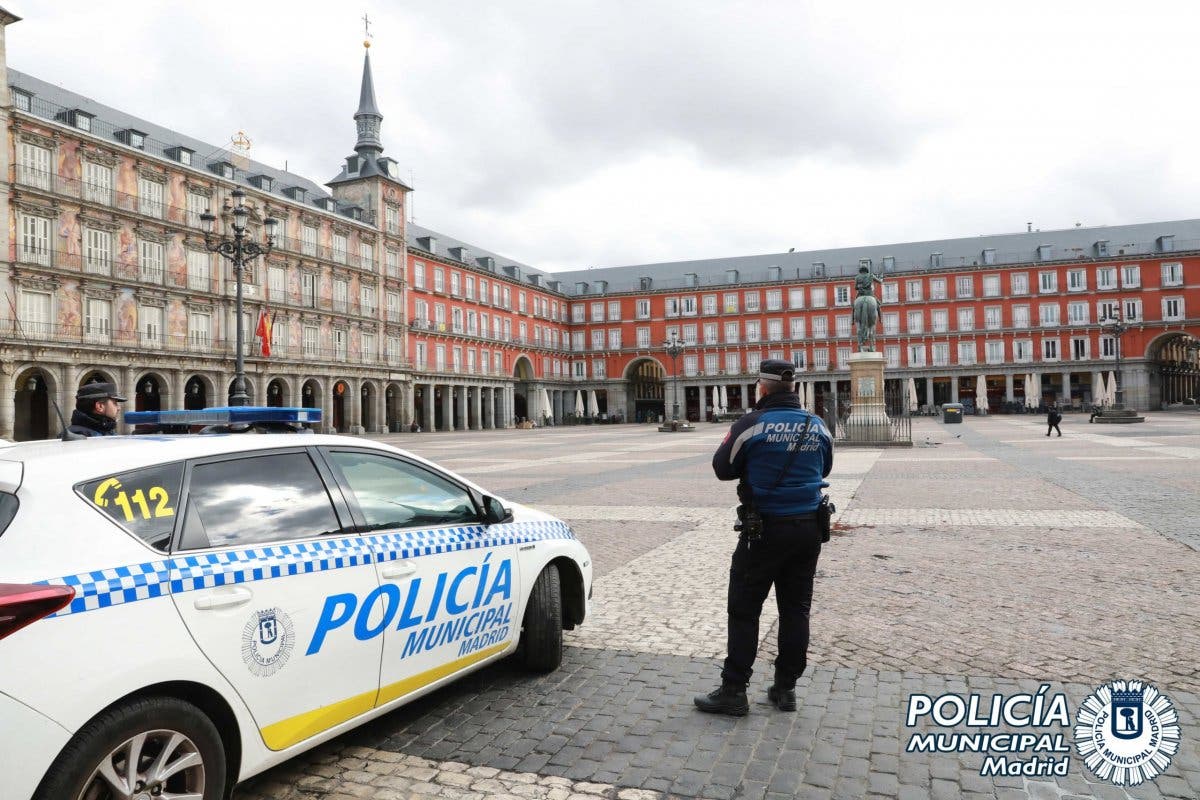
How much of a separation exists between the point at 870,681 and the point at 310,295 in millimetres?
46874

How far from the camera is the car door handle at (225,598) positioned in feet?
8.84

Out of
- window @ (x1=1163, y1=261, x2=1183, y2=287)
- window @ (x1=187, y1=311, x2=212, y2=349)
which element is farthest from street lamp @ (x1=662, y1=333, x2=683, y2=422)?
window @ (x1=1163, y1=261, x2=1183, y2=287)

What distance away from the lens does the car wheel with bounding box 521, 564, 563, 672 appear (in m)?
4.45

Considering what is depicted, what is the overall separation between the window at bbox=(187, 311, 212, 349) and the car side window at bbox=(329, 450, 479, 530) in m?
39.8

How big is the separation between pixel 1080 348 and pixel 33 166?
235 feet

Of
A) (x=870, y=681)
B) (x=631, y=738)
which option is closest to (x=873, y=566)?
(x=870, y=681)

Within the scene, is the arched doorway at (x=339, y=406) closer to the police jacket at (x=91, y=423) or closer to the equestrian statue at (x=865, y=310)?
the equestrian statue at (x=865, y=310)

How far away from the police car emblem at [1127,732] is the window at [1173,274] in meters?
72.1

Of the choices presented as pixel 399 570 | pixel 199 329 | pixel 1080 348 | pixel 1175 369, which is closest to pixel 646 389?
pixel 1080 348

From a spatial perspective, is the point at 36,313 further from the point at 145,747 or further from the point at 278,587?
the point at 145,747

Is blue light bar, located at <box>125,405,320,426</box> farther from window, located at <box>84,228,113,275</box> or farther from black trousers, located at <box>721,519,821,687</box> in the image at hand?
window, located at <box>84,228,113,275</box>

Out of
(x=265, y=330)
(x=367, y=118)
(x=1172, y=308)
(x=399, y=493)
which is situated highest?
(x=367, y=118)

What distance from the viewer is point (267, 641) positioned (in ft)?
9.47

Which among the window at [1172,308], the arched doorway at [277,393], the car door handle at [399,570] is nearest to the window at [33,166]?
the arched doorway at [277,393]
